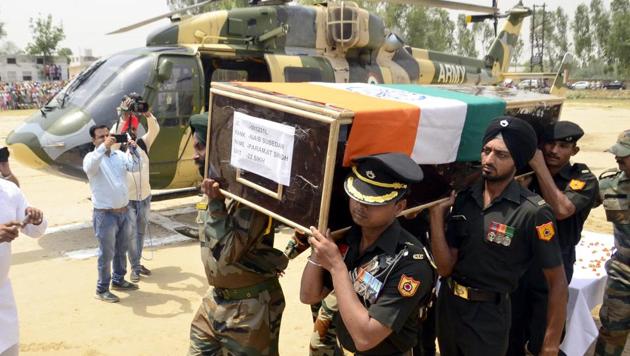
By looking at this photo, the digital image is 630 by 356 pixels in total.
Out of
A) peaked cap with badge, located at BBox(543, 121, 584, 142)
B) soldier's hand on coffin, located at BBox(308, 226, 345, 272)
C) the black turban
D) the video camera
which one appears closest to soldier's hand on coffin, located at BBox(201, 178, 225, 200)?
soldier's hand on coffin, located at BBox(308, 226, 345, 272)

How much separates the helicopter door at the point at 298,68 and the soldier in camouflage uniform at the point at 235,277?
5.22 metres

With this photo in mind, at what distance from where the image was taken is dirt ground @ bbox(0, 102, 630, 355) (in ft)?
14.6

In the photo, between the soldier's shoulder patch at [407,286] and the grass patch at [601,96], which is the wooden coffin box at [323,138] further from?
the grass patch at [601,96]

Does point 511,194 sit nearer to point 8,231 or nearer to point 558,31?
point 8,231

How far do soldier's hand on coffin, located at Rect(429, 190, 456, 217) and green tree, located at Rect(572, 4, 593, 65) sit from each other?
8260 centimetres

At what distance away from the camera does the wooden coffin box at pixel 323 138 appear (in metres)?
2.18

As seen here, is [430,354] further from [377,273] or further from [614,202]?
[377,273]

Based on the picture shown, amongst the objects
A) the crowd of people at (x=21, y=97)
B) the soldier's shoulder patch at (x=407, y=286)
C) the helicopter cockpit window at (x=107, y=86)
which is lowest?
the soldier's shoulder patch at (x=407, y=286)

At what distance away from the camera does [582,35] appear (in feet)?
245

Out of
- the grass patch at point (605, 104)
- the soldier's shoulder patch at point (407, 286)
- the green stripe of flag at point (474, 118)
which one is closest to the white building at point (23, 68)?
the grass patch at point (605, 104)

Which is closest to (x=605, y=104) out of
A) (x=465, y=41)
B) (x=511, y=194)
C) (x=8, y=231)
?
(x=511, y=194)

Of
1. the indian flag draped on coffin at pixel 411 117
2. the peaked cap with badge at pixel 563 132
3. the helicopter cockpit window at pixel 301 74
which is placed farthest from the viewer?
the helicopter cockpit window at pixel 301 74

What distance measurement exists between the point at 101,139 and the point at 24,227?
2.58 metres

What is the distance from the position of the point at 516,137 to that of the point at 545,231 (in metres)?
0.49
